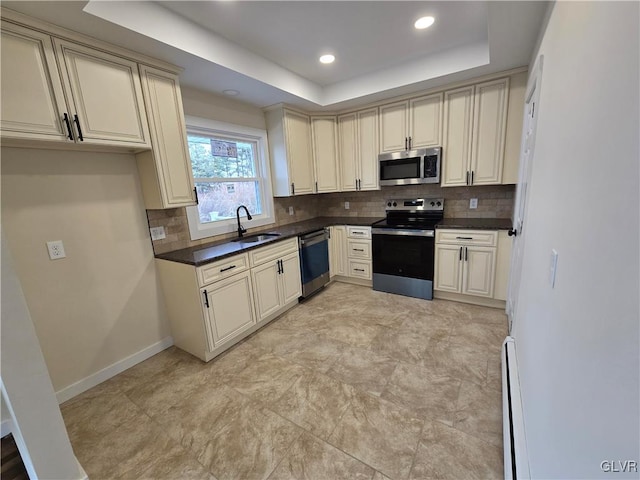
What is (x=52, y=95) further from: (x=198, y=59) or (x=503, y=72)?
(x=503, y=72)

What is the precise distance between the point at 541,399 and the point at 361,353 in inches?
58.0

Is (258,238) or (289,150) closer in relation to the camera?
(258,238)

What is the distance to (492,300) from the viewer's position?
3.01m

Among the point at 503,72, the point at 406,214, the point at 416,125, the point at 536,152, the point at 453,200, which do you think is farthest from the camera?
the point at 406,214

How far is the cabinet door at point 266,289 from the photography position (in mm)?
2736

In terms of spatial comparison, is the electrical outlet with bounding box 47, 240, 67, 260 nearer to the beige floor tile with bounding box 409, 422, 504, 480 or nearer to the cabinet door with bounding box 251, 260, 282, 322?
the cabinet door with bounding box 251, 260, 282, 322

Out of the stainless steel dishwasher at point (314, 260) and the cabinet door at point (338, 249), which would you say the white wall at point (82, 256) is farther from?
the cabinet door at point (338, 249)

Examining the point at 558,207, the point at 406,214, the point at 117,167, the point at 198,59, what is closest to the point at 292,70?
the point at 198,59

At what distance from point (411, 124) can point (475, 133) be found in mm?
707

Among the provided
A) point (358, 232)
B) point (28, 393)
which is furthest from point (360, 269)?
point (28, 393)

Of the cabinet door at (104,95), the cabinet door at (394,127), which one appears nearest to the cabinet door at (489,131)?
the cabinet door at (394,127)

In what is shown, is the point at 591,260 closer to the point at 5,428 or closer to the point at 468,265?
the point at 468,265

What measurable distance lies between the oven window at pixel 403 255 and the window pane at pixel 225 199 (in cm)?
163

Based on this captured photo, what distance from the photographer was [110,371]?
7.31ft
